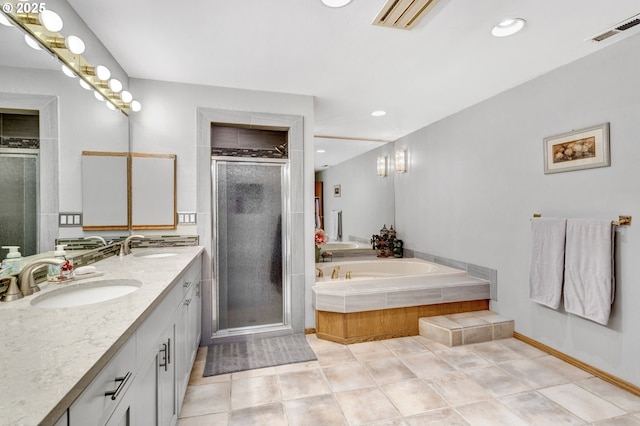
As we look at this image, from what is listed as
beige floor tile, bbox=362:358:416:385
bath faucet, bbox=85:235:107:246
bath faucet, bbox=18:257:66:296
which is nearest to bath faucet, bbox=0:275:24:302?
bath faucet, bbox=18:257:66:296

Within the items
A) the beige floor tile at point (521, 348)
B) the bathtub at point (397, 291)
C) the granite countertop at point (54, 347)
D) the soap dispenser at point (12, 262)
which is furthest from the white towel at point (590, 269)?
the soap dispenser at point (12, 262)

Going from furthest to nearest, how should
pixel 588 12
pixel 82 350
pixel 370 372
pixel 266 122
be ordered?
pixel 266 122 → pixel 370 372 → pixel 588 12 → pixel 82 350

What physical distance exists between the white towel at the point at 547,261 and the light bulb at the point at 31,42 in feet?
11.8

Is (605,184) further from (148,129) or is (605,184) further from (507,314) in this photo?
(148,129)

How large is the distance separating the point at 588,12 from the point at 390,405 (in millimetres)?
2673

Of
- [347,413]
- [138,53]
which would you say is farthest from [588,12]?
[138,53]

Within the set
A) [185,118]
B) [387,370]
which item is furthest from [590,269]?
[185,118]

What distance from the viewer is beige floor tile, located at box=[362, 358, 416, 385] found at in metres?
2.33

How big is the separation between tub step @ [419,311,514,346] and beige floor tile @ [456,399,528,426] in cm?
85

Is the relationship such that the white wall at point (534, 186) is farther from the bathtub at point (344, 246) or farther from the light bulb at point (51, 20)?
the light bulb at point (51, 20)

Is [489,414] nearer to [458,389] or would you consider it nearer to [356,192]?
[458,389]

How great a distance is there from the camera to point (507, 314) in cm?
312

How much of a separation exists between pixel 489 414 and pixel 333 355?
4.00ft

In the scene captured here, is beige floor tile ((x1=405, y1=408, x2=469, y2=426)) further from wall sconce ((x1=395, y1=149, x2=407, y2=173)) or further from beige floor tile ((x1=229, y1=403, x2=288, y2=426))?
wall sconce ((x1=395, y1=149, x2=407, y2=173))
